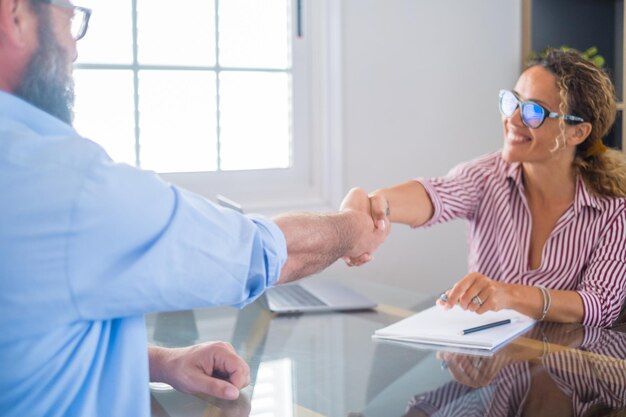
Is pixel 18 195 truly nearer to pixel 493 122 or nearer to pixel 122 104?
pixel 122 104

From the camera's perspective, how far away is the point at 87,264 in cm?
92

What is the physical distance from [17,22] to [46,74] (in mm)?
75

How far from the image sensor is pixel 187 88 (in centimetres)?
277

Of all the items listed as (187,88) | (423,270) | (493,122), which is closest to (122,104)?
(187,88)

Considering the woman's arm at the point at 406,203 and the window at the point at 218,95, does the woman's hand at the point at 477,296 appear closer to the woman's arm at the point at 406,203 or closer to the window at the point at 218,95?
the woman's arm at the point at 406,203

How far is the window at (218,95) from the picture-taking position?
2625 mm

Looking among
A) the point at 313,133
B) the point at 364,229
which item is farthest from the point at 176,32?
the point at 364,229

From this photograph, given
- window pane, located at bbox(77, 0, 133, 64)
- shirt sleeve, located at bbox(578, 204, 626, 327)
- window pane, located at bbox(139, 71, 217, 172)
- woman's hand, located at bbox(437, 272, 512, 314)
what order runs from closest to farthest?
1. woman's hand, located at bbox(437, 272, 512, 314)
2. shirt sleeve, located at bbox(578, 204, 626, 327)
3. window pane, located at bbox(77, 0, 133, 64)
4. window pane, located at bbox(139, 71, 217, 172)

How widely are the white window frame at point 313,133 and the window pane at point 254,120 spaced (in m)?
0.05

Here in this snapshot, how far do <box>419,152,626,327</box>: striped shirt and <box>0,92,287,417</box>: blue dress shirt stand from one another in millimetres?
1245

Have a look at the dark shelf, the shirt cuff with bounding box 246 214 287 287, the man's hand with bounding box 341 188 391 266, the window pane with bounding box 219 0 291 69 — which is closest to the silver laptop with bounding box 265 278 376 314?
the man's hand with bounding box 341 188 391 266

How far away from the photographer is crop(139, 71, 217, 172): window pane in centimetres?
271

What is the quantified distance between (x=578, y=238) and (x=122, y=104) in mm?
1525

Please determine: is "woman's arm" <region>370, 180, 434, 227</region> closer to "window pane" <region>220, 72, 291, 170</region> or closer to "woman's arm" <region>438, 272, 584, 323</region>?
"woman's arm" <region>438, 272, 584, 323</region>
